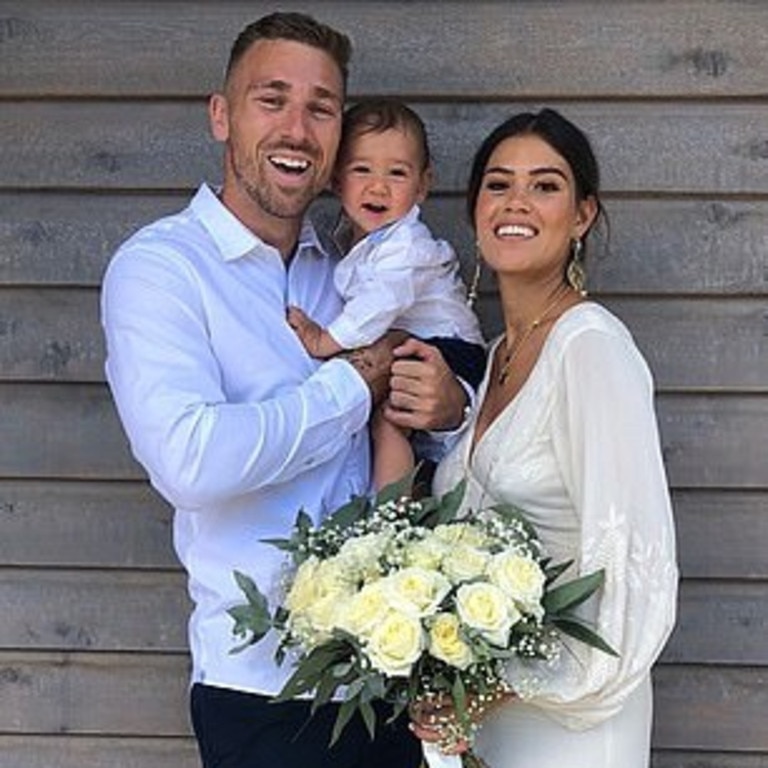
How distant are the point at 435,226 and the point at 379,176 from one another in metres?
0.40

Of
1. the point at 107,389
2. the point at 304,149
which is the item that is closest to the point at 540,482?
the point at 304,149

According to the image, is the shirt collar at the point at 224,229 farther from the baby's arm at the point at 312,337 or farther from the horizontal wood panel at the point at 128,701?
the horizontal wood panel at the point at 128,701

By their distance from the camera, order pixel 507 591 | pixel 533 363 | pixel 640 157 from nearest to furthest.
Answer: pixel 507 591 < pixel 533 363 < pixel 640 157

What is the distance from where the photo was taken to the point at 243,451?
219 cm

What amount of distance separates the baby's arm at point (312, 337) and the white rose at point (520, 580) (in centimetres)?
56

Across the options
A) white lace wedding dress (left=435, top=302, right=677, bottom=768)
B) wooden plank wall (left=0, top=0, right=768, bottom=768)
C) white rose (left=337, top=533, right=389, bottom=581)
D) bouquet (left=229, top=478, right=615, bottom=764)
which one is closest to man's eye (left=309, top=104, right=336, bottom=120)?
wooden plank wall (left=0, top=0, right=768, bottom=768)

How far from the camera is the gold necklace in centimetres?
247

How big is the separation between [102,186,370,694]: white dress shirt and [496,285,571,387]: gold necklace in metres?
0.26

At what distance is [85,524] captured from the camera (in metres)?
3.09

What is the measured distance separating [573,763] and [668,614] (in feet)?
0.98

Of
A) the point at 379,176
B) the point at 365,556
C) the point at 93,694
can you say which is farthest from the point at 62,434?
the point at 365,556

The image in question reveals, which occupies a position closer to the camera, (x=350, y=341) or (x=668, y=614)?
(x=668, y=614)

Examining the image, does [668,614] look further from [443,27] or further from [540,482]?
[443,27]

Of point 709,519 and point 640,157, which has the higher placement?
point 640,157
